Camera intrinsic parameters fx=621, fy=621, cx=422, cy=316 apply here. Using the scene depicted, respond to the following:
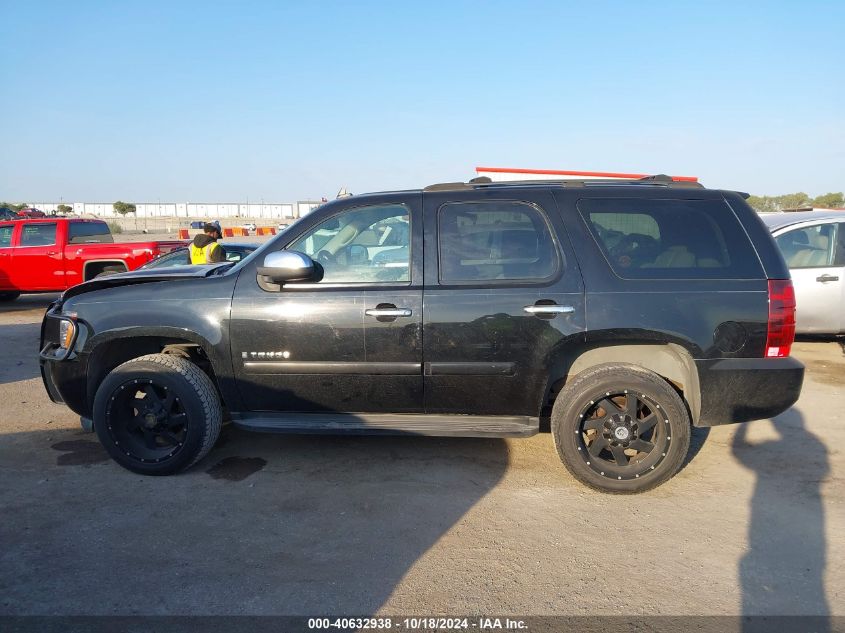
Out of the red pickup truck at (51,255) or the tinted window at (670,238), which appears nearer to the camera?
the tinted window at (670,238)

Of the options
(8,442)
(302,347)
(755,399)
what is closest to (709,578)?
(755,399)

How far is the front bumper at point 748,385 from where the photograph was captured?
3631mm

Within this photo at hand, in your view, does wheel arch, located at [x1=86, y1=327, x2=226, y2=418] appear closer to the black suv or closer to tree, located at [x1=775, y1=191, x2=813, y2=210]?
the black suv

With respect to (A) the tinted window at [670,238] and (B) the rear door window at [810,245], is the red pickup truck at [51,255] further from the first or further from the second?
(B) the rear door window at [810,245]

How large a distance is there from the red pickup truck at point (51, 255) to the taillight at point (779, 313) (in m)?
10.4

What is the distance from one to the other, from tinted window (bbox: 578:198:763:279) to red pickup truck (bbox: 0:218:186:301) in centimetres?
958

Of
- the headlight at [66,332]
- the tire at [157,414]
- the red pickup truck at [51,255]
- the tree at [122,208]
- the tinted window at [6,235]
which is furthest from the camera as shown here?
the tree at [122,208]

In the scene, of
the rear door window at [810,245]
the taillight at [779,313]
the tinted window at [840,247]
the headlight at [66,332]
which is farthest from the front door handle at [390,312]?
the tinted window at [840,247]

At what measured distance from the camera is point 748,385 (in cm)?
365

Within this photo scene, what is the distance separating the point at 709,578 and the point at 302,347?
252 cm

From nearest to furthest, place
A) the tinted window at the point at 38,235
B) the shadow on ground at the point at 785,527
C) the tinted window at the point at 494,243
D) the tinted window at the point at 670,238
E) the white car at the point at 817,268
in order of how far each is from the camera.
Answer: the shadow on ground at the point at 785,527 → the tinted window at the point at 670,238 → the tinted window at the point at 494,243 → the white car at the point at 817,268 → the tinted window at the point at 38,235

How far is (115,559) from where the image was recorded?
120 inches

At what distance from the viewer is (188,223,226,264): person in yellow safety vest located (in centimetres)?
794

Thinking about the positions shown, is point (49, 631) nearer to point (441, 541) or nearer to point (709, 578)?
point (441, 541)
